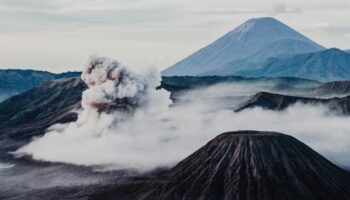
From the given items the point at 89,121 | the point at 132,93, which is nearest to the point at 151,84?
the point at 132,93

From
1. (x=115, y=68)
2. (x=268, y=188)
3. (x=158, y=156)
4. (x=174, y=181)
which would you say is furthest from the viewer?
(x=115, y=68)

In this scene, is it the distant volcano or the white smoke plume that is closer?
the distant volcano

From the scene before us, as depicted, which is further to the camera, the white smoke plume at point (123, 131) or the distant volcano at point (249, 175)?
the white smoke plume at point (123, 131)

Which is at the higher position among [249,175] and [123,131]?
[123,131]

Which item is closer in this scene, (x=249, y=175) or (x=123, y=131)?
(x=249, y=175)

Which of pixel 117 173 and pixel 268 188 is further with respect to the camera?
pixel 117 173

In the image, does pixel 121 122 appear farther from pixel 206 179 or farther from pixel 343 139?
pixel 206 179

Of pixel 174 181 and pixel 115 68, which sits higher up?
pixel 115 68

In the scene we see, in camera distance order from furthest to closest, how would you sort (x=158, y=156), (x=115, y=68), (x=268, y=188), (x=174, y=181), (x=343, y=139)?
(x=115, y=68) < (x=343, y=139) < (x=158, y=156) < (x=174, y=181) < (x=268, y=188)
